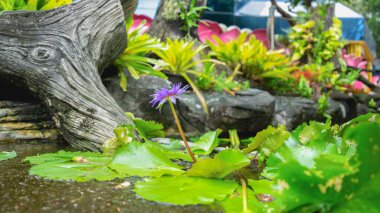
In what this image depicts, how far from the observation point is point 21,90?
2.33m

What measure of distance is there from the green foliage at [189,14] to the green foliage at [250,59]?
0.46 meters

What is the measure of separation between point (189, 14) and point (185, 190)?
170 inches

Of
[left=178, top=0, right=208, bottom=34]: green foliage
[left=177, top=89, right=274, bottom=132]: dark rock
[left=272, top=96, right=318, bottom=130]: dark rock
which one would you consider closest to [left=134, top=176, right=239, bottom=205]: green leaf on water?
[left=177, top=89, right=274, bottom=132]: dark rock

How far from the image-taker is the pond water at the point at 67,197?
2.66ft

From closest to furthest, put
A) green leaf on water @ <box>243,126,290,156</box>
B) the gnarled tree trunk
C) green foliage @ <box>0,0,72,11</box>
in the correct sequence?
green leaf on water @ <box>243,126,290,156</box>
green foliage @ <box>0,0,72,11</box>
the gnarled tree trunk

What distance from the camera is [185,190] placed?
0.91 m

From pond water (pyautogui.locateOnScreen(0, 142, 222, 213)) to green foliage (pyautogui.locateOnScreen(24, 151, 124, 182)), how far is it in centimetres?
3

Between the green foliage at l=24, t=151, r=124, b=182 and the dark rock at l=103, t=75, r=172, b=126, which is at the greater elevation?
the green foliage at l=24, t=151, r=124, b=182

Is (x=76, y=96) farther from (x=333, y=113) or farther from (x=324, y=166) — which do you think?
(x=333, y=113)

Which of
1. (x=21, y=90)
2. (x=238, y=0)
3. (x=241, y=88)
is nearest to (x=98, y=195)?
(x=21, y=90)

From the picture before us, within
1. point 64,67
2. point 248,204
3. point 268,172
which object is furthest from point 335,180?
point 64,67

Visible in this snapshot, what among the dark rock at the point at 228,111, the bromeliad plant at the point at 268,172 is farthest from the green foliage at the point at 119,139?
the dark rock at the point at 228,111

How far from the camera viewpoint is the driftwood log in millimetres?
1851

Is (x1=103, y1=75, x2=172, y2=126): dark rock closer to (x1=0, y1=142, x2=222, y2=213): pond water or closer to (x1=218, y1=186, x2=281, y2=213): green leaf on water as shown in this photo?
(x1=0, y1=142, x2=222, y2=213): pond water
